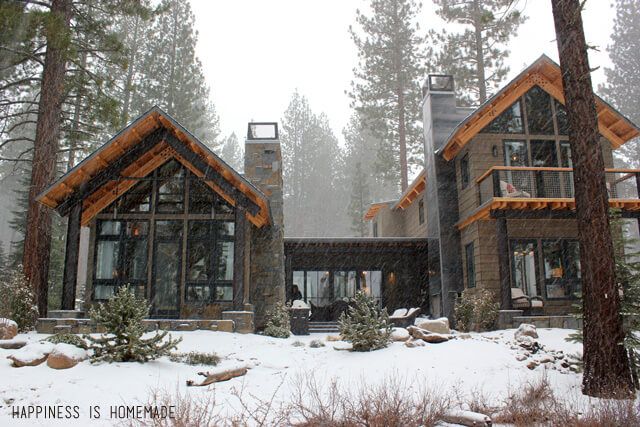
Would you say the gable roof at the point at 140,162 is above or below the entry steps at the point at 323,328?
above

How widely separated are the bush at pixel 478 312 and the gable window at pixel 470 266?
3.48 ft

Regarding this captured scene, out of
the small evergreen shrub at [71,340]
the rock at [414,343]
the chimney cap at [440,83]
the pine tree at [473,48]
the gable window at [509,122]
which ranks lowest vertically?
the rock at [414,343]

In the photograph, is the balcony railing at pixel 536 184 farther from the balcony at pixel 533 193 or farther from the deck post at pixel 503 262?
the deck post at pixel 503 262

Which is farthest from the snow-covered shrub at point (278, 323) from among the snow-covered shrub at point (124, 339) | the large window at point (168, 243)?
the snow-covered shrub at point (124, 339)

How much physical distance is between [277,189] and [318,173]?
87.2ft

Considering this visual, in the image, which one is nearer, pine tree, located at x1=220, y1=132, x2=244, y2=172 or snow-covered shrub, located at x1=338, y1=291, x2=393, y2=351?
snow-covered shrub, located at x1=338, y1=291, x2=393, y2=351

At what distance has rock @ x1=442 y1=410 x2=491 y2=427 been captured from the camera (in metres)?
5.81

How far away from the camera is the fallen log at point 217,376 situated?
23.9 feet

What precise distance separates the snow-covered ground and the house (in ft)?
14.1

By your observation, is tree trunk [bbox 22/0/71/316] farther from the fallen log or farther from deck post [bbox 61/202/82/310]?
the fallen log

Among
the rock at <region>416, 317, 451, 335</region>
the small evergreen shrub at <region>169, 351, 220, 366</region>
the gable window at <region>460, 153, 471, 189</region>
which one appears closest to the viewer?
the small evergreen shrub at <region>169, 351, 220, 366</region>

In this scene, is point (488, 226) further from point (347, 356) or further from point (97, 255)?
point (97, 255)

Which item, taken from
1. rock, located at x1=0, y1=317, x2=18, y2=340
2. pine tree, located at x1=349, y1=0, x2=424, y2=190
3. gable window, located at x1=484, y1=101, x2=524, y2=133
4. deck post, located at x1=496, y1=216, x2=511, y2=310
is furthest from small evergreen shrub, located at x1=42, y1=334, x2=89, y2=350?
pine tree, located at x1=349, y1=0, x2=424, y2=190

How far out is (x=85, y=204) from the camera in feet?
46.6
